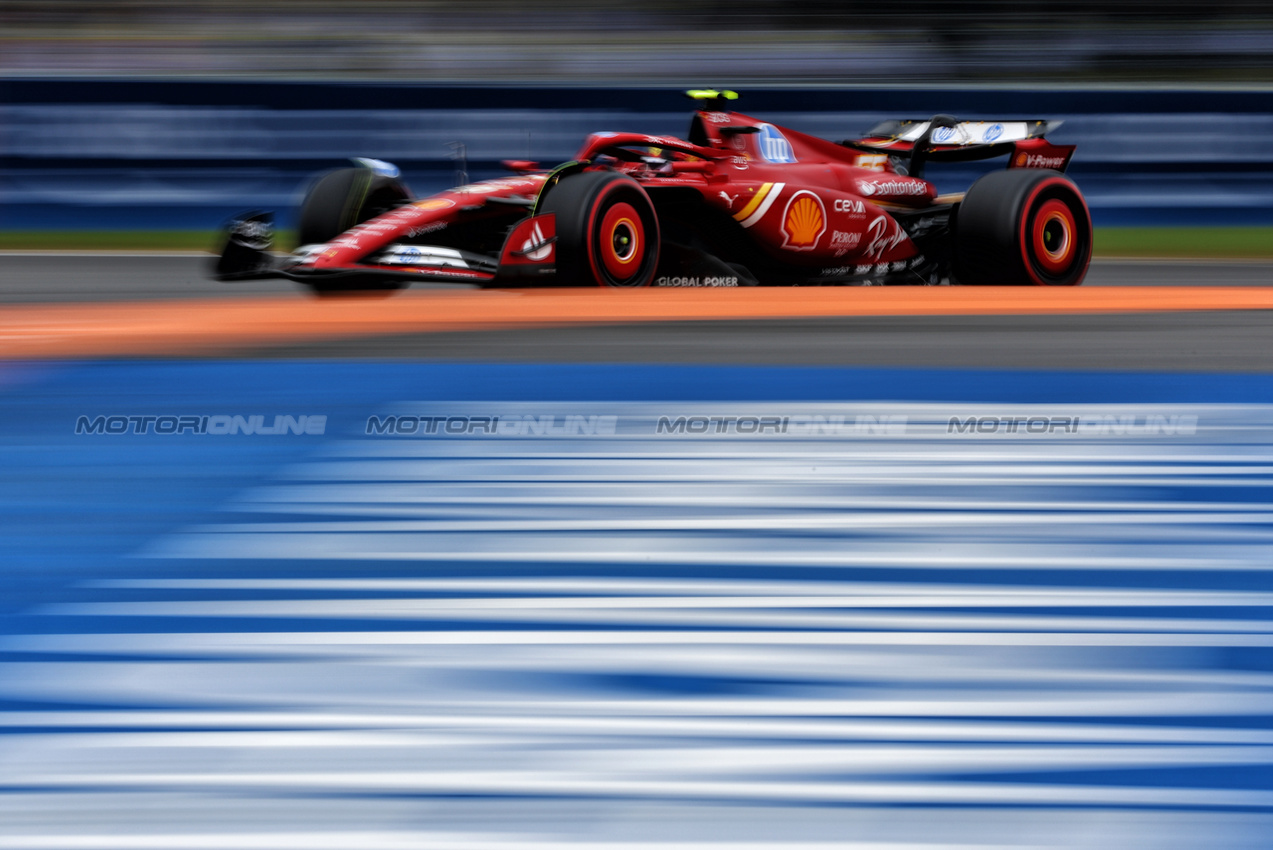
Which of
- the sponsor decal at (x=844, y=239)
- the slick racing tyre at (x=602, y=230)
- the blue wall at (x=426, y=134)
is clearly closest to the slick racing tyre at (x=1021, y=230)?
the sponsor decal at (x=844, y=239)

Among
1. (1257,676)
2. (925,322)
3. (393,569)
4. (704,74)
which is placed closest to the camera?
(1257,676)

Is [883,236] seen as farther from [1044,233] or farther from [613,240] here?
[613,240]

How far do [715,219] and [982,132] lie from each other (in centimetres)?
153

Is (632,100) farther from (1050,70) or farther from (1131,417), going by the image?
(1131,417)

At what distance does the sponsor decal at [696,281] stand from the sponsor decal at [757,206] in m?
0.29

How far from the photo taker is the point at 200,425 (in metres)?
3.22

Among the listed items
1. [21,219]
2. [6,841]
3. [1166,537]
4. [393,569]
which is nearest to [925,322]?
[1166,537]

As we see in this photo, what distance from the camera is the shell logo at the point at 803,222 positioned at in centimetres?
579

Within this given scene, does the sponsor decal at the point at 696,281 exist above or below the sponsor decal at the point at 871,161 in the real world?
below

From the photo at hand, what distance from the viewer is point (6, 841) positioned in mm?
1424

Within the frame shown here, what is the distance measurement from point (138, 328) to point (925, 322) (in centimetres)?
249

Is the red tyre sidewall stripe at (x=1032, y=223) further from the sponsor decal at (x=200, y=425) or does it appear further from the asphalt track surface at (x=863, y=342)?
the sponsor decal at (x=200, y=425)

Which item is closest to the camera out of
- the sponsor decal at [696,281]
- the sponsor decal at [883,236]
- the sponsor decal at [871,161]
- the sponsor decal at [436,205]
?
the sponsor decal at [436,205]

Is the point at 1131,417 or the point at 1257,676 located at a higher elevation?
the point at 1131,417
